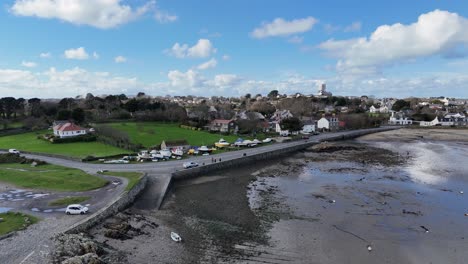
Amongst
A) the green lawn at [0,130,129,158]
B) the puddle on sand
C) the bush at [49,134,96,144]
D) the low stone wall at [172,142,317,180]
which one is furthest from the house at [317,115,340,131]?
the puddle on sand

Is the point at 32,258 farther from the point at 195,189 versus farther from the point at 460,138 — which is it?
the point at 460,138

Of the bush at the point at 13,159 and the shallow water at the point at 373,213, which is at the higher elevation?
the bush at the point at 13,159

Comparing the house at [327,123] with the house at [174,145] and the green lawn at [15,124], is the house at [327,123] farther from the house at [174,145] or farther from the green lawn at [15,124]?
the green lawn at [15,124]

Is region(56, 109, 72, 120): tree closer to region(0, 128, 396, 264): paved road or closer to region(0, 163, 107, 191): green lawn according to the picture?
region(0, 128, 396, 264): paved road

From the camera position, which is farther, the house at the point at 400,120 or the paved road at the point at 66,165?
the house at the point at 400,120

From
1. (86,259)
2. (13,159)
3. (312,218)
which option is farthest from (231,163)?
(86,259)

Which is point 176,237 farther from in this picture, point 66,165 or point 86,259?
point 66,165

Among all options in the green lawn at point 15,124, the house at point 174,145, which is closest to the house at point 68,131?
the house at point 174,145
